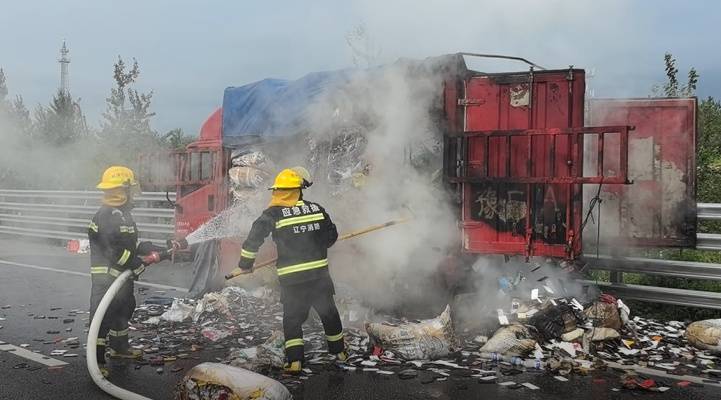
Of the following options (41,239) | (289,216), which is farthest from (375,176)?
(41,239)

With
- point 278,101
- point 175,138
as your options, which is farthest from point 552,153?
point 175,138

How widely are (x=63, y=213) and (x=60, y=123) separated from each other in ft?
7.51

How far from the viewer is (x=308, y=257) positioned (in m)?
5.31

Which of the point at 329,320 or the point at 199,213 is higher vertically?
the point at 199,213

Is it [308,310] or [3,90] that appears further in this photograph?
[3,90]

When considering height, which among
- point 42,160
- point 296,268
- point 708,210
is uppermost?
point 42,160

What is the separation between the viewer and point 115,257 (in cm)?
544

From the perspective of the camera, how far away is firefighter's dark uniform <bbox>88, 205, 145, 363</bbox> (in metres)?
5.43

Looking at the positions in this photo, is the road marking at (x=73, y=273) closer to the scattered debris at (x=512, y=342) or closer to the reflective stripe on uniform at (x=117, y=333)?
the reflective stripe on uniform at (x=117, y=333)

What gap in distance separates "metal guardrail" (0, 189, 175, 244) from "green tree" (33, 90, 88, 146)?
4.79 ft

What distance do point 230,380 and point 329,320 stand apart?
1551 millimetres

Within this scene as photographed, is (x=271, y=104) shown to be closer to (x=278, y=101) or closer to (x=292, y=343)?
(x=278, y=101)

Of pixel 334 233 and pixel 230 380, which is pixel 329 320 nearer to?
pixel 334 233

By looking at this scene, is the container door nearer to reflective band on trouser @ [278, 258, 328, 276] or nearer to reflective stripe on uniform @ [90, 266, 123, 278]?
reflective stripe on uniform @ [90, 266, 123, 278]
